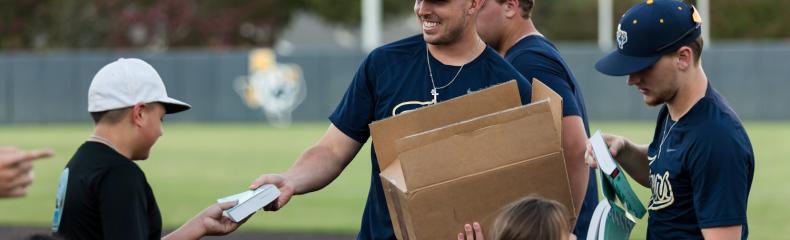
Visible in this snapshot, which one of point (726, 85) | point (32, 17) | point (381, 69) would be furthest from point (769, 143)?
point (32, 17)

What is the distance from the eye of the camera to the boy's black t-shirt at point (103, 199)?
13.2 feet

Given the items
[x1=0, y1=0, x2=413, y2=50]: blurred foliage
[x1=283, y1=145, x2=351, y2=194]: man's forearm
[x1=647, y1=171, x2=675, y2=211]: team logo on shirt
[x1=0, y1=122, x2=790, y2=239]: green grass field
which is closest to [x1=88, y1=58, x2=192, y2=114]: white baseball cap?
[x1=283, y1=145, x2=351, y2=194]: man's forearm

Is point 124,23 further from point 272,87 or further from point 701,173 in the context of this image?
point 701,173

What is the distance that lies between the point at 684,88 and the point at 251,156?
52.9 ft

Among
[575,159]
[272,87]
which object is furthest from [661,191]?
[272,87]

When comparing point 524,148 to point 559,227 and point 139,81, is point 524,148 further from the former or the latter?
point 139,81

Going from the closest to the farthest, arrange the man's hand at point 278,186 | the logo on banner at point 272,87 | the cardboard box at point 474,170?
the cardboard box at point 474,170 → the man's hand at point 278,186 → the logo on banner at point 272,87

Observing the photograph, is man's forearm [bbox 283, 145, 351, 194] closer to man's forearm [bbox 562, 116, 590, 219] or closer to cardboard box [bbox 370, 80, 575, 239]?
cardboard box [bbox 370, 80, 575, 239]

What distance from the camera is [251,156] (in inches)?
782

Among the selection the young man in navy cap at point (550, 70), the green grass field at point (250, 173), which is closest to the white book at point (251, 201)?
the young man in navy cap at point (550, 70)

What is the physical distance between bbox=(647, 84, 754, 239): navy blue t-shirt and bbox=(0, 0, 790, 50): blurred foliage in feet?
143

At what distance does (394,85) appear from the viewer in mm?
4688

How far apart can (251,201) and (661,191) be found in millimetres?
1343

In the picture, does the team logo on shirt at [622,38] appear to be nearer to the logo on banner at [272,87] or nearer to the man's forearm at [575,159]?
the man's forearm at [575,159]
